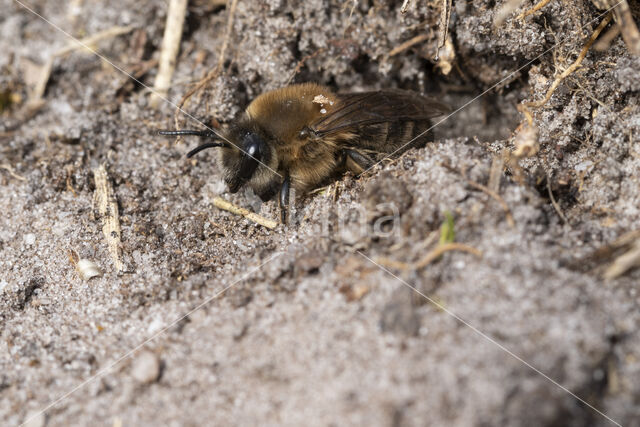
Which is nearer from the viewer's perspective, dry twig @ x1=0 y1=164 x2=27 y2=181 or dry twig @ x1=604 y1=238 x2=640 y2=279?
dry twig @ x1=604 y1=238 x2=640 y2=279

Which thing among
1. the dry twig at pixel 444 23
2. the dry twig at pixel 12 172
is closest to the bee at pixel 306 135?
the dry twig at pixel 444 23

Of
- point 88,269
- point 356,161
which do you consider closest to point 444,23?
point 356,161

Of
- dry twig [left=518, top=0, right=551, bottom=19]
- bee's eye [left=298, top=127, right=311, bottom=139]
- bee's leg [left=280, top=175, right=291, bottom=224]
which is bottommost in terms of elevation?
bee's leg [left=280, top=175, right=291, bottom=224]

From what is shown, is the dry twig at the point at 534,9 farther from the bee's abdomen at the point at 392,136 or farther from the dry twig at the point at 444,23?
the bee's abdomen at the point at 392,136

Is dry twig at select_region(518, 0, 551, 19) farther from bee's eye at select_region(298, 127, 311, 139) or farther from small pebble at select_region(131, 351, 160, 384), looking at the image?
small pebble at select_region(131, 351, 160, 384)

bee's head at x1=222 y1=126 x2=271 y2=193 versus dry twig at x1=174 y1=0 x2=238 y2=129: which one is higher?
dry twig at x1=174 y1=0 x2=238 y2=129

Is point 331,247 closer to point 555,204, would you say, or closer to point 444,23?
point 555,204

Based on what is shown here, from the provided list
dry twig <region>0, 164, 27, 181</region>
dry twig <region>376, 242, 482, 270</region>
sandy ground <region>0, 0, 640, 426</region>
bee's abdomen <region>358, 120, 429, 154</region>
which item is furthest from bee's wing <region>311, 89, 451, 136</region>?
dry twig <region>0, 164, 27, 181</region>

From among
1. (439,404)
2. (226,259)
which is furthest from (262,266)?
(439,404)
